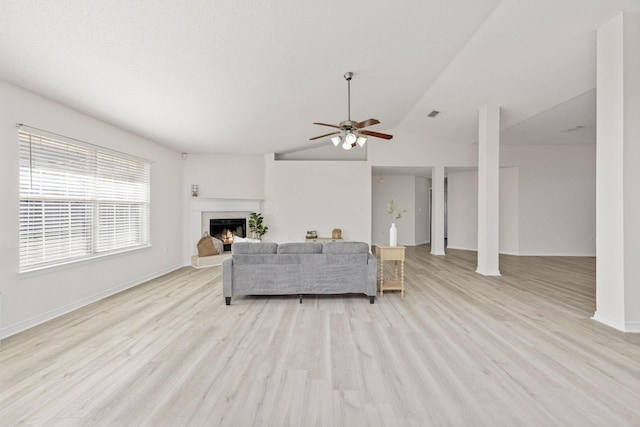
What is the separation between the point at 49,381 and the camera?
2.06 meters

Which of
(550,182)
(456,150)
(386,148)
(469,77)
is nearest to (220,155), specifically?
(386,148)

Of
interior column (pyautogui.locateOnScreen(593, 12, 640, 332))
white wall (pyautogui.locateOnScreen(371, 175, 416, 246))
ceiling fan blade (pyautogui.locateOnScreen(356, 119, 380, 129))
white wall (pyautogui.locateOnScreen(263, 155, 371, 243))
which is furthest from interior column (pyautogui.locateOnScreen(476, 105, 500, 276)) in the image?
white wall (pyautogui.locateOnScreen(371, 175, 416, 246))

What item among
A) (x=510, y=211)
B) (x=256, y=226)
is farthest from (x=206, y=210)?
(x=510, y=211)

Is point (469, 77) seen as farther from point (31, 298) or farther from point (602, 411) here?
point (31, 298)

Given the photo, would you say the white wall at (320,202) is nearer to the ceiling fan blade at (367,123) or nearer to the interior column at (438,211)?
the interior column at (438,211)

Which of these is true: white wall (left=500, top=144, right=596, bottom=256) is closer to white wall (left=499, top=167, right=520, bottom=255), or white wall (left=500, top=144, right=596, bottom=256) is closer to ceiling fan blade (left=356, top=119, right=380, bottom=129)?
white wall (left=499, top=167, right=520, bottom=255)

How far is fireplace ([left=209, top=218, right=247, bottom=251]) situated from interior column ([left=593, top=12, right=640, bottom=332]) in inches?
263

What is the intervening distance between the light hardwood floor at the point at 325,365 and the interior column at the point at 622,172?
0.38 m

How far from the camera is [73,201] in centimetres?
369

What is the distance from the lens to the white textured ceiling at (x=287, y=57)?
7.68 feet

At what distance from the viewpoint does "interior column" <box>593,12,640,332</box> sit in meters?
2.88

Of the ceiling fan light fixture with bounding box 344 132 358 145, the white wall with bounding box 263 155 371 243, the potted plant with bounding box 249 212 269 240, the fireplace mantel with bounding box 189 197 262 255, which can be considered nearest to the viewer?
the ceiling fan light fixture with bounding box 344 132 358 145

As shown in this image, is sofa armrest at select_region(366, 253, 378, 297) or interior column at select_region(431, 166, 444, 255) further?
interior column at select_region(431, 166, 444, 255)

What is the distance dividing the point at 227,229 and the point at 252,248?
3.64 m
